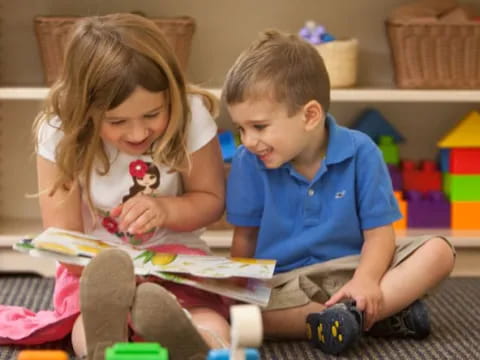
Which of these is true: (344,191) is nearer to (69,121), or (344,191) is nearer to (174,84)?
(174,84)

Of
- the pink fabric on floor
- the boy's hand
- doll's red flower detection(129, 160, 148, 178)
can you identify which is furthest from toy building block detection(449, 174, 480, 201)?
the pink fabric on floor

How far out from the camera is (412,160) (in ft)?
7.30

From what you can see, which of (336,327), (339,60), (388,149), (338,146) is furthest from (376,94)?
(336,327)

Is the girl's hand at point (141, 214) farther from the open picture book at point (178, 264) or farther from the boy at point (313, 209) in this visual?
the boy at point (313, 209)

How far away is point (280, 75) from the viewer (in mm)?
1327

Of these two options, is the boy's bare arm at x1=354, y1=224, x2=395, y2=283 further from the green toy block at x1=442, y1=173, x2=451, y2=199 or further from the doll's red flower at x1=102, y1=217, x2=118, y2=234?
the green toy block at x1=442, y1=173, x2=451, y2=199

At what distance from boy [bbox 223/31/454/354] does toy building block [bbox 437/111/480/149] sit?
0.64m

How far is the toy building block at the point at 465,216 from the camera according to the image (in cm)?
204

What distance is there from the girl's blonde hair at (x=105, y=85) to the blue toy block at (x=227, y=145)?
578 mm

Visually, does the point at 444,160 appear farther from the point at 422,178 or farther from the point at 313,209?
the point at 313,209

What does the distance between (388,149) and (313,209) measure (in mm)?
752

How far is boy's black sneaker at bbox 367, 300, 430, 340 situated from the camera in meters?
1.36

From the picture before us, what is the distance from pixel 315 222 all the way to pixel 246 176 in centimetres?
13

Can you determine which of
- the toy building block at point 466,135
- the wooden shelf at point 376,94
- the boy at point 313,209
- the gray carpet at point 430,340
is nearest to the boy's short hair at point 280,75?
the boy at point 313,209
